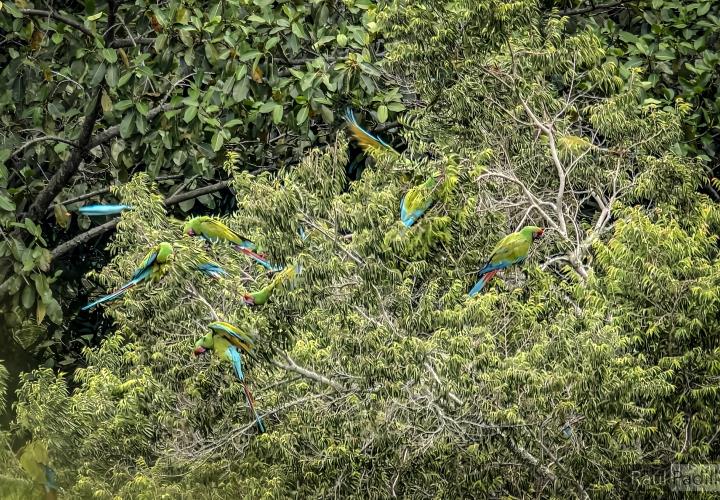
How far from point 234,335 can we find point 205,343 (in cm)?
21

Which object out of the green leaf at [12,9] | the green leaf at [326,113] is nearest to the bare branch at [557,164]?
the green leaf at [326,113]

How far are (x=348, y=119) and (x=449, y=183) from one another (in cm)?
315

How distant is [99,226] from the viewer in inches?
480

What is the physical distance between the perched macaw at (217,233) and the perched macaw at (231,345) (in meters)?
0.73

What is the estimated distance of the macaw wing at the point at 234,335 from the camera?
25.2 feet

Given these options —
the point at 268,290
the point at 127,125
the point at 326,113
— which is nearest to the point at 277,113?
the point at 326,113

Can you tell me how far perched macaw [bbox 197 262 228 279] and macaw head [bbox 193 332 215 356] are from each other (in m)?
0.55

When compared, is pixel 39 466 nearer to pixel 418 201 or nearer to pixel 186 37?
pixel 418 201

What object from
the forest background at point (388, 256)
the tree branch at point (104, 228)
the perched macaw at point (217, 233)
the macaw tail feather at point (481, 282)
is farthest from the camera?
the tree branch at point (104, 228)

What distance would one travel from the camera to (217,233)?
340 inches

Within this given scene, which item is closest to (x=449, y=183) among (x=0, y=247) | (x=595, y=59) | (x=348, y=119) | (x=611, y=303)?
(x=611, y=303)

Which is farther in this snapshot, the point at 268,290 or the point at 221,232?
the point at 221,232

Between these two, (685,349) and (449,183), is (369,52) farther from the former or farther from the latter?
(685,349)

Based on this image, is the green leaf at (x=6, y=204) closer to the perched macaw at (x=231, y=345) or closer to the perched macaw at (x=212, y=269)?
the perched macaw at (x=212, y=269)
